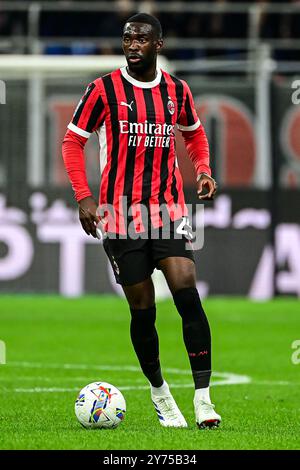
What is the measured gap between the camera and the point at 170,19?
62.8ft

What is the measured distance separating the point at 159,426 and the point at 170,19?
42.5ft

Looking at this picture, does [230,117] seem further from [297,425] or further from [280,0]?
[297,425]

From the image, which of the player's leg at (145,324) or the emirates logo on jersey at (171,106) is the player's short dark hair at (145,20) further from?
the player's leg at (145,324)

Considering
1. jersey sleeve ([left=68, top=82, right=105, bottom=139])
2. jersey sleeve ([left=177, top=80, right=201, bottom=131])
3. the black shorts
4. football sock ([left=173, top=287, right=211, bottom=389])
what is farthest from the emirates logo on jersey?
football sock ([left=173, top=287, right=211, bottom=389])

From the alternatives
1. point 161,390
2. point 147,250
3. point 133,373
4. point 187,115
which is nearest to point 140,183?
point 147,250

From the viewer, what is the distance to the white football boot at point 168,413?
7.00 metres

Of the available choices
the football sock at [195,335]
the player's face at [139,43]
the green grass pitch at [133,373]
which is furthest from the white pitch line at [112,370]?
the player's face at [139,43]

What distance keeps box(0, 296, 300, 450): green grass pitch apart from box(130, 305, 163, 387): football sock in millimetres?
316

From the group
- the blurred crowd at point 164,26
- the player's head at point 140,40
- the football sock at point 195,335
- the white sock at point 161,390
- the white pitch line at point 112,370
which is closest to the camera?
the football sock at point 195,335

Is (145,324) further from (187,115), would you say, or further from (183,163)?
(183,163)

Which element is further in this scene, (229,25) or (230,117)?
(229,25)

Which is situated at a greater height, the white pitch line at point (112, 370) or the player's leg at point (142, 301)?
the player's leg at point (142, 301)
